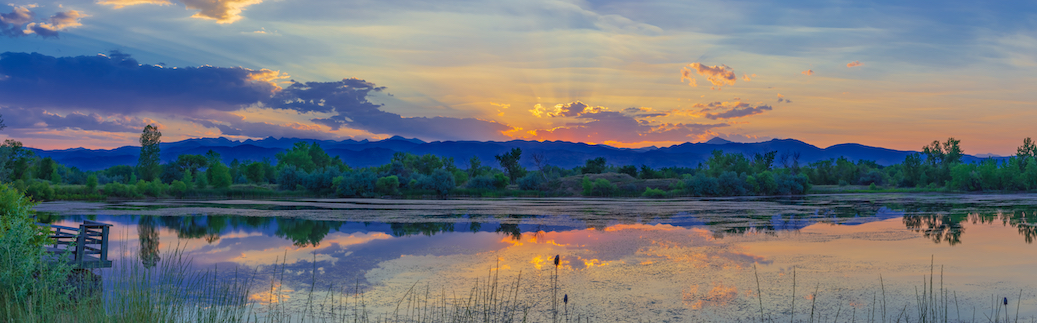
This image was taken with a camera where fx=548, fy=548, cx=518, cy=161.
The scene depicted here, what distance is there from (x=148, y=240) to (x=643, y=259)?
19.4 meters

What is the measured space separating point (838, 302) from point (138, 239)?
2452 cm

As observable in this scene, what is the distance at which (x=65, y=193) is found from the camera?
58406 millimetres

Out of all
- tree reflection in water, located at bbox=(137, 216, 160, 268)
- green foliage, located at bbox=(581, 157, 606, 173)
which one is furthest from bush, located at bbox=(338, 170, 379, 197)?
tree reflection in water, located at bbox=(137, 216, 160, 268)

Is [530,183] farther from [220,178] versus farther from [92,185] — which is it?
[92,185]

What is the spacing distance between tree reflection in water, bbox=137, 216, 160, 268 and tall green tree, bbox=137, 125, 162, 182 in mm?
54717

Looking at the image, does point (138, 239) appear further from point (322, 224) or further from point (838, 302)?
point (838, 302)

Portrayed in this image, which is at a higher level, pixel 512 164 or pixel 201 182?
pixel 512 164

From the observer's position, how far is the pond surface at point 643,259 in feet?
35.9

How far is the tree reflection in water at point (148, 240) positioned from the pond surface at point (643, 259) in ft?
0.28

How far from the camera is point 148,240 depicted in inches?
866

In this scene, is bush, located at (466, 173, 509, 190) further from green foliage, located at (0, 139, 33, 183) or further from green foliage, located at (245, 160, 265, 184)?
green foliage, located at (0, 139, 33, 183)

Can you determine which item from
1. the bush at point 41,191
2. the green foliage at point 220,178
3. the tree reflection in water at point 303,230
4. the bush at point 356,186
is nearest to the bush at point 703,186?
the bush at point 356,186

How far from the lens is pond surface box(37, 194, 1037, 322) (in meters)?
10.9

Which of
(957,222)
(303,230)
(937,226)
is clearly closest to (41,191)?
(303,230)
